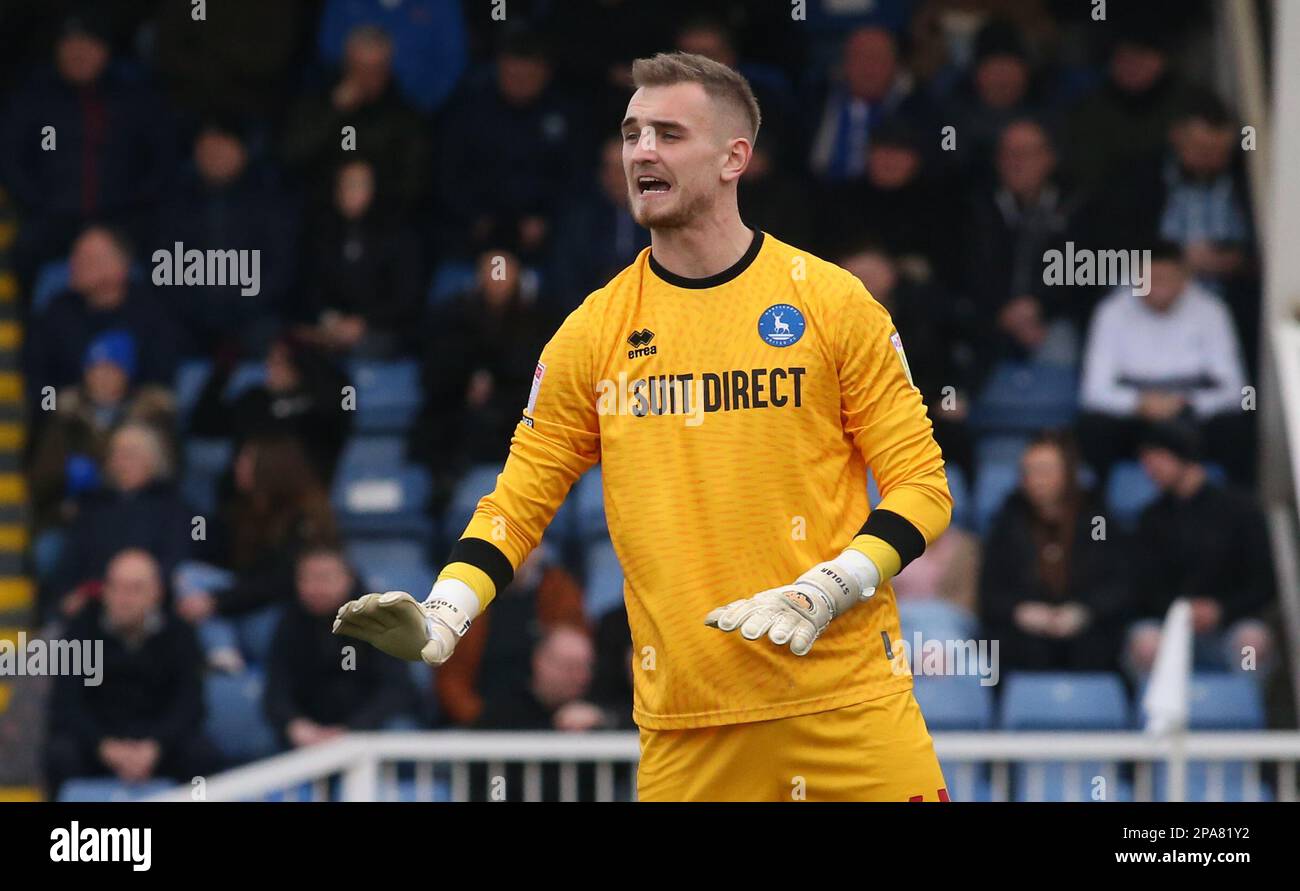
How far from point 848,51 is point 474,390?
2314mm

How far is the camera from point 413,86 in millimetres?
10398

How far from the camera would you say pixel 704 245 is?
177 inches

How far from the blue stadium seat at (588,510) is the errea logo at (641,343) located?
402cm

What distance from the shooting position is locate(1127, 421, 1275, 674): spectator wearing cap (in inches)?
324

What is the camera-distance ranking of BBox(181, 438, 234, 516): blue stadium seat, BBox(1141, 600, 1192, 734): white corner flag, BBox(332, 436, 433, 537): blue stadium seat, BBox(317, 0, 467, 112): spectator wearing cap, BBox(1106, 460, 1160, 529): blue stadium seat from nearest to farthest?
BBox(1141, 600, 1192, 734): white corner flag
BBox(1106, 460, 1160, 529): blue stadium seat
BBox(332, 436, 433, 537): blue stadium seat
BBox(181, 438, 234, 516): blue stadium seat
BBox(317, 0, 467, 112): spectator wearing cap

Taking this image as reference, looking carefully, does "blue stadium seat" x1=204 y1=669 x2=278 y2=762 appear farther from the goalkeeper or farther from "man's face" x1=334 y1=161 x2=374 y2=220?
the goalkeeper

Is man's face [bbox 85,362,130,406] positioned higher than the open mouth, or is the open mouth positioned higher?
man's face [bbox 85,362,130,406]

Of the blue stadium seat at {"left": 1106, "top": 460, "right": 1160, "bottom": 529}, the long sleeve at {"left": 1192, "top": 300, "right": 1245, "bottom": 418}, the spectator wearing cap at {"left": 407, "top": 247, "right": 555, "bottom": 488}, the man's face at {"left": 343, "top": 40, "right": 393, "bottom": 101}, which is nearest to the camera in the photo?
the blue stadium seat at {"left": 1106, "top": 460, "right": 1160, "bottom": 529}

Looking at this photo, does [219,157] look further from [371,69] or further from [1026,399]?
[1026,399]

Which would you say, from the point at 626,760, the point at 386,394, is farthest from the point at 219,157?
the point at 626,760

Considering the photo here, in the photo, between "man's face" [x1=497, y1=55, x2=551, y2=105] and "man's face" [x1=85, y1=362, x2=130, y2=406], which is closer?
"man's face" [x1=85, y1=362, x2=130, y2=406]

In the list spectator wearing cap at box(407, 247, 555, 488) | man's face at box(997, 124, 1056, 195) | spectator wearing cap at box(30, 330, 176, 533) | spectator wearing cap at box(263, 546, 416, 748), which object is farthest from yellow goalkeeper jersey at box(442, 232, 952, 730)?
spectator wearing cap at box(30, 330, 176, 533)

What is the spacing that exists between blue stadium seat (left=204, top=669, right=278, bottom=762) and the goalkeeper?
388 cm

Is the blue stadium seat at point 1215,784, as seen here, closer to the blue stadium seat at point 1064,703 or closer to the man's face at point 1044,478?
the blue stadium seat at point 1064,703
